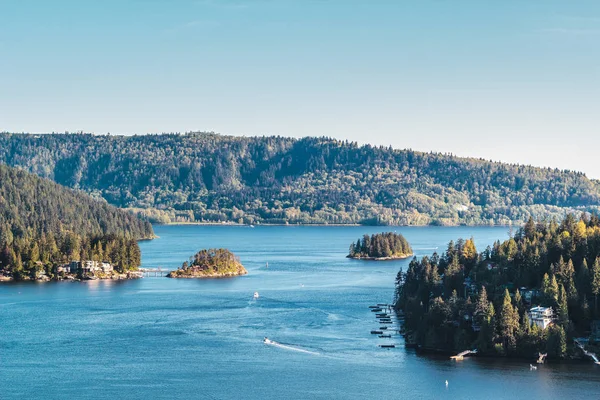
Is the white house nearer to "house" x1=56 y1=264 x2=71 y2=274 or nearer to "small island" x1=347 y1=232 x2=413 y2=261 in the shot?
"house" x1=56 y1=264 x2=71 y2=274

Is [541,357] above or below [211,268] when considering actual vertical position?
below

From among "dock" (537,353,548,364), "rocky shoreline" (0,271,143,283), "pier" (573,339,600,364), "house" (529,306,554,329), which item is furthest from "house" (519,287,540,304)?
"rocky shoreline" (0,271,143,283)

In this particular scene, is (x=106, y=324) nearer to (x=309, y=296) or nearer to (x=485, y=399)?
(x=309, y=296)

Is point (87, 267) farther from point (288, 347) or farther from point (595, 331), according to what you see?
point (595, 331)

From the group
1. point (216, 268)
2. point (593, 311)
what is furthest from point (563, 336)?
point (216, 268)

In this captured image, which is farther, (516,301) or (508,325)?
(516,301)

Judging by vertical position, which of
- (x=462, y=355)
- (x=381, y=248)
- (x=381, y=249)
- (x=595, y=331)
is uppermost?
(x=381, y=248)

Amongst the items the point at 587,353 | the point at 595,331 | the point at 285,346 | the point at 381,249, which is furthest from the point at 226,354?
the point at 381,249
